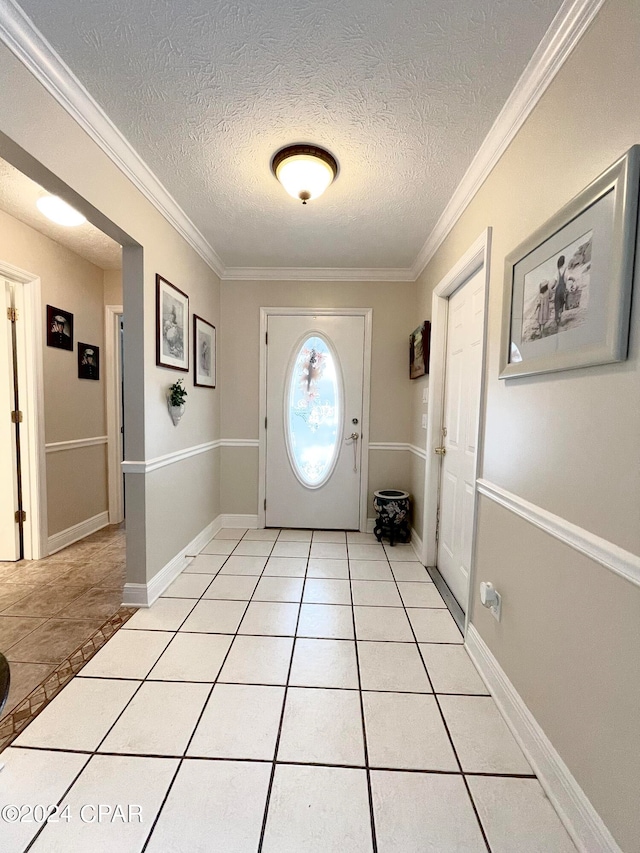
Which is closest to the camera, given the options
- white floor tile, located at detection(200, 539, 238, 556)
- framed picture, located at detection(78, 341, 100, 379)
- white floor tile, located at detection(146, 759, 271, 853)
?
white floor tile, located at detection(146, 759, 271, 853)

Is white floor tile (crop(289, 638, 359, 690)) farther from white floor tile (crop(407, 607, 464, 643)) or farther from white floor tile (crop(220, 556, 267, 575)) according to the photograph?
white floor tile (crop(220, 556, 267, 575))

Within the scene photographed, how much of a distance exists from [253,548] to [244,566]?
0.33 metres

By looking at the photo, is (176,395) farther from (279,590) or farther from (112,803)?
(112,803)

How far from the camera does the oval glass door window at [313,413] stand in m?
3.28

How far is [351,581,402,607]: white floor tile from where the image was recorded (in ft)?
7.00

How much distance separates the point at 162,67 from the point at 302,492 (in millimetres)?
2862

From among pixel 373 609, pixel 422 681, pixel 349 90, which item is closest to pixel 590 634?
pixel 422 681

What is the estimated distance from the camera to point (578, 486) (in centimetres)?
102

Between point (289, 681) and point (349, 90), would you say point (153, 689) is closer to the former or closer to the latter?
point (289, 681)

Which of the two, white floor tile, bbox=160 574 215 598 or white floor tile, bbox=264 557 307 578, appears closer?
white floor tile, bbox=160 574 215 598

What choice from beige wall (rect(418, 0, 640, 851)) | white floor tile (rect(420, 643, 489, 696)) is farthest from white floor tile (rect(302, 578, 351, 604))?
beige wall (rect(418, 0, 640, 851))

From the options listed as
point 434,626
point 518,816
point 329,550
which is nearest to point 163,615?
point 329,550

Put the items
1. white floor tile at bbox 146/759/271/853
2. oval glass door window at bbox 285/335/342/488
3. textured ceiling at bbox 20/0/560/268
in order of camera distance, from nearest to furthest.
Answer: white floor tile at bbox 146/759/271/853, textured ceiling at bbox 20/0/560/268, oval glass door window at bbox 285/335/342/488

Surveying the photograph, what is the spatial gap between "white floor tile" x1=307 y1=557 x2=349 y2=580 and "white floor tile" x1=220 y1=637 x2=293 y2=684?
27.7 inches
